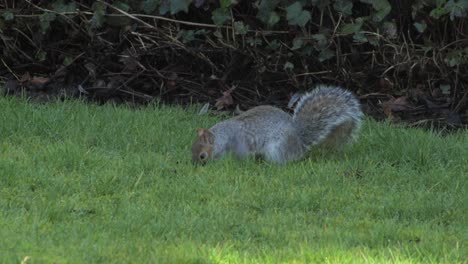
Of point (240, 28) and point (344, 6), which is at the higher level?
point (344, 6)

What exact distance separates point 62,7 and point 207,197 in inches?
129

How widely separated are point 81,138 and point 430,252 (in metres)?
2.71

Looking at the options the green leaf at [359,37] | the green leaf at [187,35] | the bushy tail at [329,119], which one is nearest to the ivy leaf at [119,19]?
the green leaf at [187,35]

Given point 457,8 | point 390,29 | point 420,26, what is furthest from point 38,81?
point 457,8

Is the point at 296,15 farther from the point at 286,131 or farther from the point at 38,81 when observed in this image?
the point at 38,81

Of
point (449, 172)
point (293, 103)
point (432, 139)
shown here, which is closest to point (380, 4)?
point (293, 103)

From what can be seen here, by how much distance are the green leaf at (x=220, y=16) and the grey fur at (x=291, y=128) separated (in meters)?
1.43

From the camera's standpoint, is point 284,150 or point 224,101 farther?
point 224,101

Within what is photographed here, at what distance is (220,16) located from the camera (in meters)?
7.52

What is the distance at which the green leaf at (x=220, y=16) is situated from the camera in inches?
296

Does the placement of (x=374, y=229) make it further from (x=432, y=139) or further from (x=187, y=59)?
(x=187, y=59)

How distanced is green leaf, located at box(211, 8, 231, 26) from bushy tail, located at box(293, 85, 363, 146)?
146 centimetres

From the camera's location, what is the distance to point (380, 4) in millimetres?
7242

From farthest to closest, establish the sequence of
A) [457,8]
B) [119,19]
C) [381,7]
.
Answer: [119,19], [381,7], [457,8]
